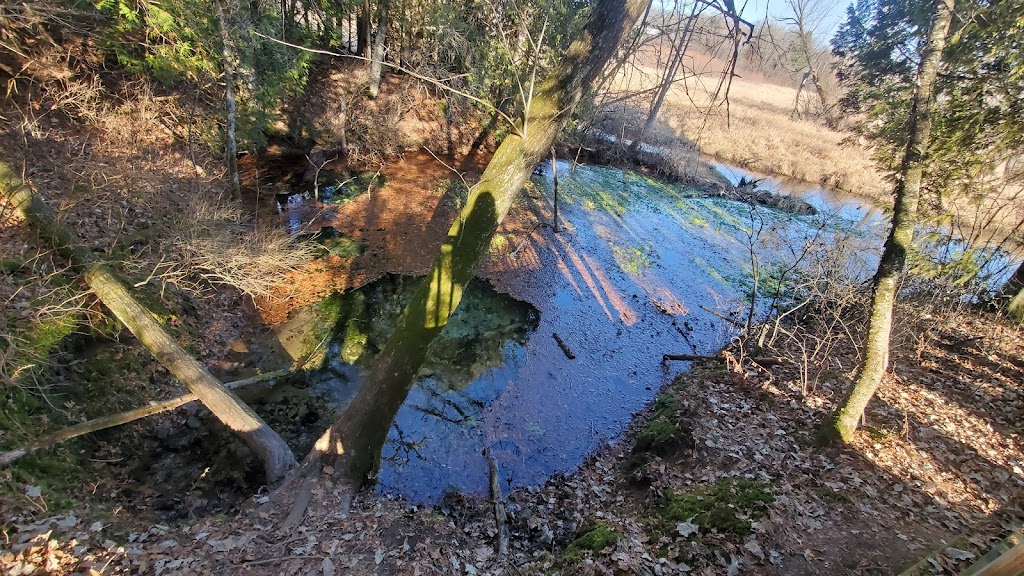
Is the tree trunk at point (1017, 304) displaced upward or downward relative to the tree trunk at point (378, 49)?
downward

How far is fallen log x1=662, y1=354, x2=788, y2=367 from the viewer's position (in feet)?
27.9

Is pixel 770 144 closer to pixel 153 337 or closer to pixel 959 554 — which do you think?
pixel 959 554

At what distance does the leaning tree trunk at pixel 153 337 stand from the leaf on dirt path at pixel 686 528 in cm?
479

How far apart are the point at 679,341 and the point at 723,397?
2.80 metres

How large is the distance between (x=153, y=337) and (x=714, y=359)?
9949 millimetres

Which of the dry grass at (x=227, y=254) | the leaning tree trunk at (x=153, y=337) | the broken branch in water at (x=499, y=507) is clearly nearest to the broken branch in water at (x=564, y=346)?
the broken branch in water at (x=499, y=507)

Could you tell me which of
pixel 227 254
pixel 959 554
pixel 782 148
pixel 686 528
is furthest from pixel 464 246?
pixel 782 148

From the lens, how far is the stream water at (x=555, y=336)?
694 centimetres

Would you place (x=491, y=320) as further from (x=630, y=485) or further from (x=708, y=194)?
(x=708, y=194)

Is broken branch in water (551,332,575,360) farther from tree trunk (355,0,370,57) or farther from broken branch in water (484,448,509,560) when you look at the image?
tree trunk (355,0,370,57)

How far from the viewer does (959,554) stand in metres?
3.82

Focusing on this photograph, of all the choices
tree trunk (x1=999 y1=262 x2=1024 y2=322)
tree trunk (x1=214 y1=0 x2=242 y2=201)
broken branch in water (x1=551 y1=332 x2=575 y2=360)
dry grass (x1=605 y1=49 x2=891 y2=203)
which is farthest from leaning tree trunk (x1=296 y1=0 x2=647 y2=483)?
dry grass (x1=605 y1=49 x2=891 y2=203)

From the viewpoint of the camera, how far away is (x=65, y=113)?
28.3ft

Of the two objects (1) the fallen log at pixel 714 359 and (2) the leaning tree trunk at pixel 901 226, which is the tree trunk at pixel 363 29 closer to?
(1) the fallen log at pixel 714 359
